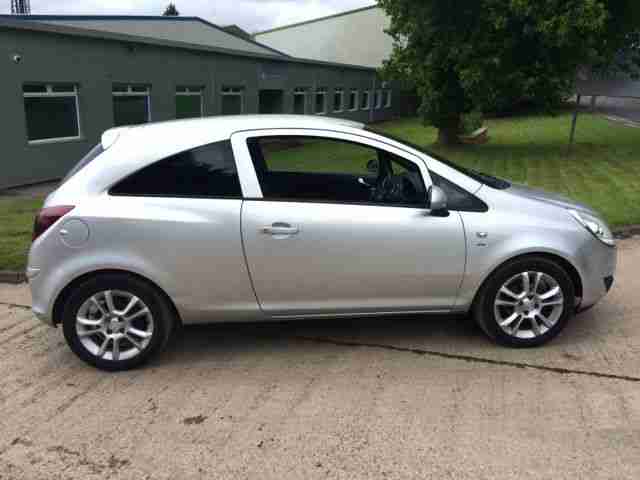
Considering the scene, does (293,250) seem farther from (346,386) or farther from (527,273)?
(527,273)

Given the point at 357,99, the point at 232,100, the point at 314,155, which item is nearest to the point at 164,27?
the point at 232,100

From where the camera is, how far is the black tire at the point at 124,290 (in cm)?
390

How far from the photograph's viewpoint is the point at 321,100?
3172 cm

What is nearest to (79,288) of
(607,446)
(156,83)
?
(607,446)

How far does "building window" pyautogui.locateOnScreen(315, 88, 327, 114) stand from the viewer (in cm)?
3122

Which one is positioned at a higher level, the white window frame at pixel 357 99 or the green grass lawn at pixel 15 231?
the white window frame at pixel 357 99

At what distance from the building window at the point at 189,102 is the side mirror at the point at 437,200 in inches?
659

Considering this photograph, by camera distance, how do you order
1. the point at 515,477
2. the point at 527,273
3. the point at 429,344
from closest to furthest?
the point at 515,477 < the point at 527,273 < the point at 429,344

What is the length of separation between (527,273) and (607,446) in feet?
4.47

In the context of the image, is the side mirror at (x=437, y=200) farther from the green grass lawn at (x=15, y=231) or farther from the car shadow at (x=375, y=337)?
the green grass lawn at (x=15, y=231)

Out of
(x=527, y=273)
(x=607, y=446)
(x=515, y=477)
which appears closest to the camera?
(x=515, y=477)

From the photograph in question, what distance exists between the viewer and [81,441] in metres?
3.27

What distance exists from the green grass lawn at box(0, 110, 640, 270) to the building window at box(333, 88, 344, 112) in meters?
9.09

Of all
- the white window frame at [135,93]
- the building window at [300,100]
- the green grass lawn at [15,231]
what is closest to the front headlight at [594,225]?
the green grass lawn at [15,231]
